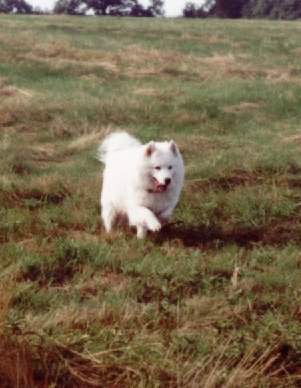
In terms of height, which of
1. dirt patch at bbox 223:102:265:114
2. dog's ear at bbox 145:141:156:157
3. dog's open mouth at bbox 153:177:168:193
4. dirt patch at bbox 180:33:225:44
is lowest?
dirt patch at bbox 223:102:265:114

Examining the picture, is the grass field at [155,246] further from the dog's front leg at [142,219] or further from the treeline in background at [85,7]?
the treeline in background at [85,7]

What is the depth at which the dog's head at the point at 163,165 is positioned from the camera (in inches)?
244

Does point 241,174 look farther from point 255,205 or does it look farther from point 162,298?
point 162,298

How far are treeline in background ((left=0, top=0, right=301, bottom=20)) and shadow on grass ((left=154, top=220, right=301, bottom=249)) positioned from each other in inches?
1990

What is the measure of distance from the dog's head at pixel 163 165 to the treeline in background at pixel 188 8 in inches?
1995

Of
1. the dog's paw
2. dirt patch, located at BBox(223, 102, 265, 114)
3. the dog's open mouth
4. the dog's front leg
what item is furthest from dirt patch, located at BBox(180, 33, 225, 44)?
the dog's paw

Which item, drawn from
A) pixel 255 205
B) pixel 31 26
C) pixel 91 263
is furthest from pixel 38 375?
pixel 31 26

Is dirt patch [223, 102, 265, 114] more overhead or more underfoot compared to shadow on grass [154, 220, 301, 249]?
more overhead

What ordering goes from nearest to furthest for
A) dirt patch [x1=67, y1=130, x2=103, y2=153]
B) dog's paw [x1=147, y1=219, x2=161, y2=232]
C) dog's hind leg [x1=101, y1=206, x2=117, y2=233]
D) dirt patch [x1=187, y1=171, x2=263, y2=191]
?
dog's paw [x1=147, y1=219, x2=161, y2=232], dog's hind leg [x1=101, y1=206, x2=117, y2=233], dirt patch [x1=187, y1=171, x2=263, y2=191], dirt patch [x1=67, y1=130, x2=103, y2=153]

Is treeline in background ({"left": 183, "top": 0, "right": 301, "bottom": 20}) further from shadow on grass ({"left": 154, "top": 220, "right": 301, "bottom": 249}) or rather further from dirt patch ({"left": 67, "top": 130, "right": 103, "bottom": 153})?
shadow on grass ({"left": 154, "top": 220, "right": 301, "bottom": 249})

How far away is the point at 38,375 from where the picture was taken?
360cm

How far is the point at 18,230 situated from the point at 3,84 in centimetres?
889

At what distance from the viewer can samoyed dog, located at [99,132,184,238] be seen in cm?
625

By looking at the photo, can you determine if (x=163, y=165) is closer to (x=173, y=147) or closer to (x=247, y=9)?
(x=173, y=147)
